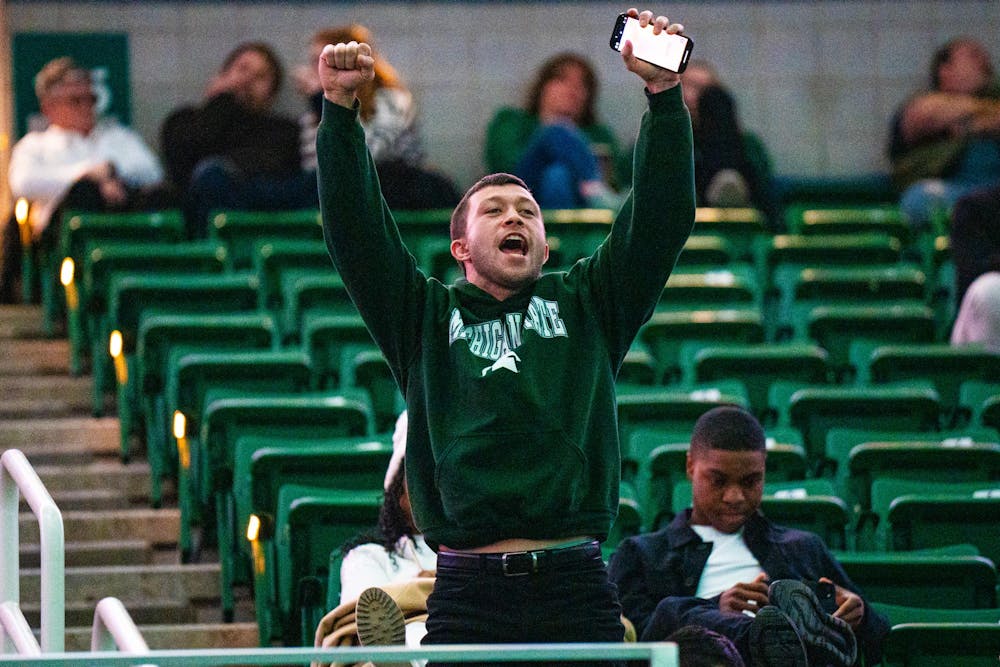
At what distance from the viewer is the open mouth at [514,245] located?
11.5 feet

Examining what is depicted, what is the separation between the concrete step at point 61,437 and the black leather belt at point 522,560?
12.9 feet

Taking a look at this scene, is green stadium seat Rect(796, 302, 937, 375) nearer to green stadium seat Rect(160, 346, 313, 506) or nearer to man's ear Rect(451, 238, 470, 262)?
green stadium seat Rect(160, 346, 313, 506)

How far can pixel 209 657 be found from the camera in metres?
2.84

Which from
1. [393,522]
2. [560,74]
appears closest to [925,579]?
[393,522]

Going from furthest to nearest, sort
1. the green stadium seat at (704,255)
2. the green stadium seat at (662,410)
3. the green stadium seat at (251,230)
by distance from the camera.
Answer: the green stadium seat at (251,230), the green stadium seat at (704,255), the green stadium seat at (662,410)

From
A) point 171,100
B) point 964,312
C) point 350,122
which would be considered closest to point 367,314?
point 350,122

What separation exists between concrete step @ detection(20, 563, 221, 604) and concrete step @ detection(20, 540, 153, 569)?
19cm

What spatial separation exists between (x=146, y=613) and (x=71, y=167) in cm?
372

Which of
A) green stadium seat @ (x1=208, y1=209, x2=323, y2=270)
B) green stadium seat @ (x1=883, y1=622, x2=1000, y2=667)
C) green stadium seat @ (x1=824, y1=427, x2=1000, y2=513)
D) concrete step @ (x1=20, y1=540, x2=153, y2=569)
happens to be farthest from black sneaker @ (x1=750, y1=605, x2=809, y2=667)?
green stadium seat @ (x1=208, y1=209, x2=323, y2=270)

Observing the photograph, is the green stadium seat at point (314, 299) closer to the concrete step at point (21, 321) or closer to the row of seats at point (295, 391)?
the row of seats at point (295, 391)

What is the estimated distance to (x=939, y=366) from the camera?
6934 millimetres

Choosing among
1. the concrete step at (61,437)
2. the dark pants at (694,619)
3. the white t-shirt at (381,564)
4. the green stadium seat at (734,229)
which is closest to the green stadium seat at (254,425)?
the concrete step at (61,437)

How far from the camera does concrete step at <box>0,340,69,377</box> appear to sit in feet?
25.5

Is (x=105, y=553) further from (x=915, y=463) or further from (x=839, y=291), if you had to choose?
(x=839, y=291)
